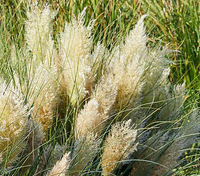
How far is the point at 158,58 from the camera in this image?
84.1 inches

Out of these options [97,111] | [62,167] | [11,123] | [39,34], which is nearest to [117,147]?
[97,111]

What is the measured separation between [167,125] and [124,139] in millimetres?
630

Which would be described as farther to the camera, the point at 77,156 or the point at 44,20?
the point at 44,20

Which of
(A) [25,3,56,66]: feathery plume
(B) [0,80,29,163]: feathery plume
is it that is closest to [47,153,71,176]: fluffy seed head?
(B) [0,80,29,163]: feathery plume

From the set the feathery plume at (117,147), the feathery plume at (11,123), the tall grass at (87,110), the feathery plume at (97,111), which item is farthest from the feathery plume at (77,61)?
the feathery plume at (11,123)

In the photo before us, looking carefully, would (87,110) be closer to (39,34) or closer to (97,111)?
(97,111)

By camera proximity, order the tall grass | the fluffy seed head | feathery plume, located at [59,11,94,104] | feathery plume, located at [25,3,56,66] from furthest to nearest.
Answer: feathery plume, located at [25,3,56,66]
feathery plume, located at [59,11,94,104]
the tall grass
the fluffy seed head

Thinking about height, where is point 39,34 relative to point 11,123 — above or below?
above

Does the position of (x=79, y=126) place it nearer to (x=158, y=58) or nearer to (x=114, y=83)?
(x=114, y=83)

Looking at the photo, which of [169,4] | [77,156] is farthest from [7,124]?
[169,4]

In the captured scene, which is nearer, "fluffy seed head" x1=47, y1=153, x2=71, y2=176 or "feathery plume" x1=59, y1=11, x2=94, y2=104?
"fluffy seed head" x1=47, y1=153, x2=71, y2=176

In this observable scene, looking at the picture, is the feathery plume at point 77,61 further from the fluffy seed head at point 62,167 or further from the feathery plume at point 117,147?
the fluffy seed head at point 62,167

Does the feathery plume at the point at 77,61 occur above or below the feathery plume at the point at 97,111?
above

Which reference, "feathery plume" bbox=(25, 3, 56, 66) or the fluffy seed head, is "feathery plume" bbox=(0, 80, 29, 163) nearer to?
the fluffy seed head
